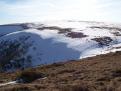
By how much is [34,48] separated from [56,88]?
9372 centimetres

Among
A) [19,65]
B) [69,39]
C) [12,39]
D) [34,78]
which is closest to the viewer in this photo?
[34,78]

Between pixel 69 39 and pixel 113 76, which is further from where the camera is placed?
pixel 69 39

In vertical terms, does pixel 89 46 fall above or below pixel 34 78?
below

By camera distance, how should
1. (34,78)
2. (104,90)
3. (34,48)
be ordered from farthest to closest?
(34,48) → (34,78) → (104,90)

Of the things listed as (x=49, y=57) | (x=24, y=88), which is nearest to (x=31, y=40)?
(x=49, y=57)

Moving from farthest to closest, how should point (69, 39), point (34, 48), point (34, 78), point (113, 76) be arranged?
point (69, 39) < point (34, 48) < point (34, 78) < point (113, 76)

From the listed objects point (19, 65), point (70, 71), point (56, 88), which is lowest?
point (19, 65)

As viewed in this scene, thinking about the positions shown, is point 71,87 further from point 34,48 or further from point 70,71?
point 34,48

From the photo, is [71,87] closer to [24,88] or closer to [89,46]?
[24,88]

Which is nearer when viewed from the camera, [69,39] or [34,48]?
[34,48]

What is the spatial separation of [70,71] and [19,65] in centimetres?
7106

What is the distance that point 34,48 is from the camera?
115 m

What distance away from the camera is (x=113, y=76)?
2595cm

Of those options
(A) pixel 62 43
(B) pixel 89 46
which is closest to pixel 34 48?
(A) pixel 62 43
